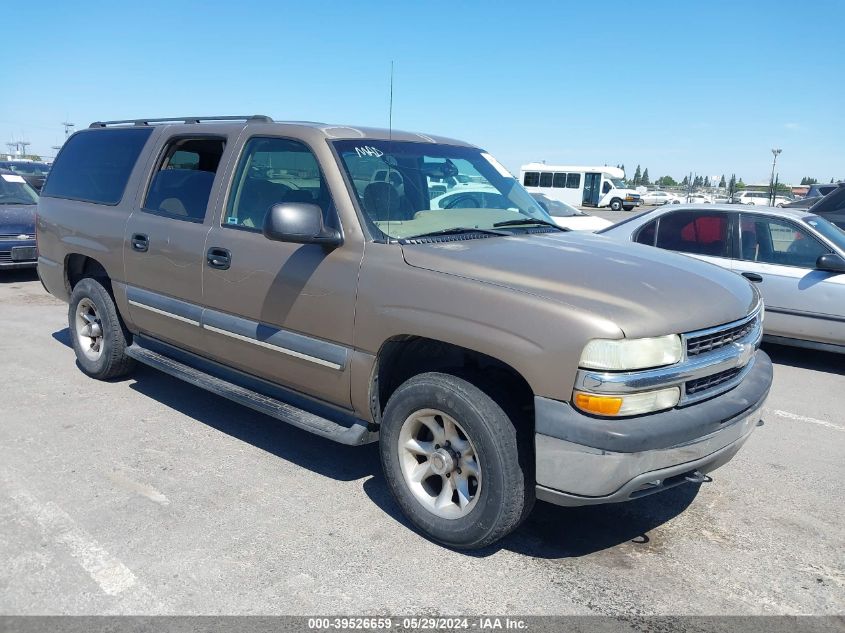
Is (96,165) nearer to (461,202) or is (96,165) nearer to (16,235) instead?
(461,202)

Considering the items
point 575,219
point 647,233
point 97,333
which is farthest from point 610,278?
point 575,219

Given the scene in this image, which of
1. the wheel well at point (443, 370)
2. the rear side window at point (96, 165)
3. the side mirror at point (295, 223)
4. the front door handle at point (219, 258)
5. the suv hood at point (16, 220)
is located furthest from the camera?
the suv hood at point (16, 220)

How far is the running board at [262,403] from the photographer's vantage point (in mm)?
3611

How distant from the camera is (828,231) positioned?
22.8 feet

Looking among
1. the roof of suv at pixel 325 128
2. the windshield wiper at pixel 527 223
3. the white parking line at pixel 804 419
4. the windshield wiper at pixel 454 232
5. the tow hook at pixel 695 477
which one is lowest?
the white parking line at pixel 804 419

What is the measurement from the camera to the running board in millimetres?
3611

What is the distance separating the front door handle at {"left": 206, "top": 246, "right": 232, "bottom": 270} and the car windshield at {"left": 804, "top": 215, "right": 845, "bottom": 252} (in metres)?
5.77

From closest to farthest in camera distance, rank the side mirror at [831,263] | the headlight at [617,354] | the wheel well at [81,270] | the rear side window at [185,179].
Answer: the headlight at [617,354], the rear side window at [185,179], the wheel well at [81,270], the side mirror at [831,263]

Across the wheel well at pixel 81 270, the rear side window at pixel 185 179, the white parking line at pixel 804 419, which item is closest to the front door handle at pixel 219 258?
the rear side window at pixel 185 179

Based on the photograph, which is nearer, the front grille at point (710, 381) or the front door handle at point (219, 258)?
the front grille at point (710, 381)

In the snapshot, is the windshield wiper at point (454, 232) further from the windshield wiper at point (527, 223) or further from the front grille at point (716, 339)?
the front grille at point (716, 339)

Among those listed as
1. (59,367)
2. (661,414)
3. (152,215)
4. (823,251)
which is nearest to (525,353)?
(661,414)

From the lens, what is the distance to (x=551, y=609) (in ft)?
9.34

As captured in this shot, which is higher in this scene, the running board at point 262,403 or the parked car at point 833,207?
the parked car at point 833,207
